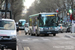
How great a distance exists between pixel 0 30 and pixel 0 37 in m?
0.61

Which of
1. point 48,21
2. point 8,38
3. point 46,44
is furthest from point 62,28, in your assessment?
point 8,38

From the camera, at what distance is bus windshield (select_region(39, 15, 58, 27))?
88.9ft

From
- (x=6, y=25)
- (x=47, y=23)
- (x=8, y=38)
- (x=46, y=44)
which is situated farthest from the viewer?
(x=47, y=23)

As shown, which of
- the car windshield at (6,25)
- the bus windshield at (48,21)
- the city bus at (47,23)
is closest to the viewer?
the car windshield at (6,25)

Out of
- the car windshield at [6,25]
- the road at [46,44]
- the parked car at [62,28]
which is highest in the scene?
the car windshield at [6,25]

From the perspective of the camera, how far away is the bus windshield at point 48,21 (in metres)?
27.1

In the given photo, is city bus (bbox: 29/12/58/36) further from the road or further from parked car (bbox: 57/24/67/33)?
parked car (bbox: 57/24/67/33)

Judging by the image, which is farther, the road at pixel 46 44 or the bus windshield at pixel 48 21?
the bus windshield at pixel 48 21

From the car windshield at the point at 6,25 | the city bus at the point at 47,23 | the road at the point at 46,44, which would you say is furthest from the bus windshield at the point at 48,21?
the car windshield at the point at 6,25

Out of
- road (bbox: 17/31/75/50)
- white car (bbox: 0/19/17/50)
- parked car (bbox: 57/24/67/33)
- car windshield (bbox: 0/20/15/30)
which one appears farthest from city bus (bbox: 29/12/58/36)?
white car (bbox: 0/19/17/50)

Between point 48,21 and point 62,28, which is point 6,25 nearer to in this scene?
point 48,21

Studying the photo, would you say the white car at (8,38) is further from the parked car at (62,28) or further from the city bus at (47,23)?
the parked car at (62,28)

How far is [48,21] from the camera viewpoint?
27.3 meters

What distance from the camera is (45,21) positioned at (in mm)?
27281
